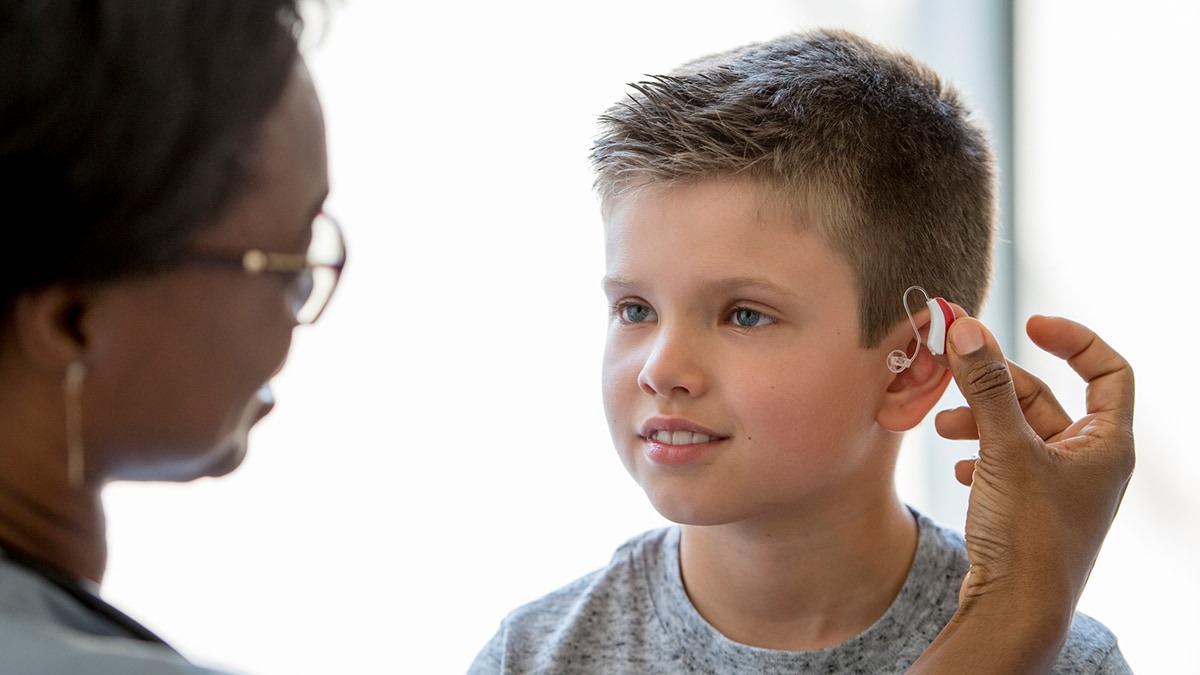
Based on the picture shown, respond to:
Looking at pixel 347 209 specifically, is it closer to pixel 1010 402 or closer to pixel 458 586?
pixel 458 586

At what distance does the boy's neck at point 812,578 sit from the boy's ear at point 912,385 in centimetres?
13

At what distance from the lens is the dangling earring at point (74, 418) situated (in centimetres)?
77

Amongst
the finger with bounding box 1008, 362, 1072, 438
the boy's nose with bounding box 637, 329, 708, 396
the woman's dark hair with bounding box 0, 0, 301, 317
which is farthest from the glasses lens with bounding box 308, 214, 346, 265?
the finger with bounding box 1008, 362, 1072, 438

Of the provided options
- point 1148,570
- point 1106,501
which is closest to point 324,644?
point 1106,501

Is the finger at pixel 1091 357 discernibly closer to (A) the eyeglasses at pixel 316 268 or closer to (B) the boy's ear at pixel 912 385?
(B) the boy's ear at pixel 912 385

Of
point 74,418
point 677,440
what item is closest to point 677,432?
point 677,440

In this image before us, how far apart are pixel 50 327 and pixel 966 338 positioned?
0.80 m

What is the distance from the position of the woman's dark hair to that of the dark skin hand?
72 cm

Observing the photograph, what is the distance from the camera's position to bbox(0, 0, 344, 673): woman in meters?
0.69

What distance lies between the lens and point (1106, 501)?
1.13 meters

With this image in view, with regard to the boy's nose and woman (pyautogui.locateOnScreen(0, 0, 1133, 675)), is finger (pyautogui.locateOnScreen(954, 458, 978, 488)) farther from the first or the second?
woman (pyautogui.locateOnScreen(0, 0, 1133, 675))

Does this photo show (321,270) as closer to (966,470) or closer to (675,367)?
(675,367)

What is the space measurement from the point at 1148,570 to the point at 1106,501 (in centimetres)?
114

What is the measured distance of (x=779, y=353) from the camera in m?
1.22
